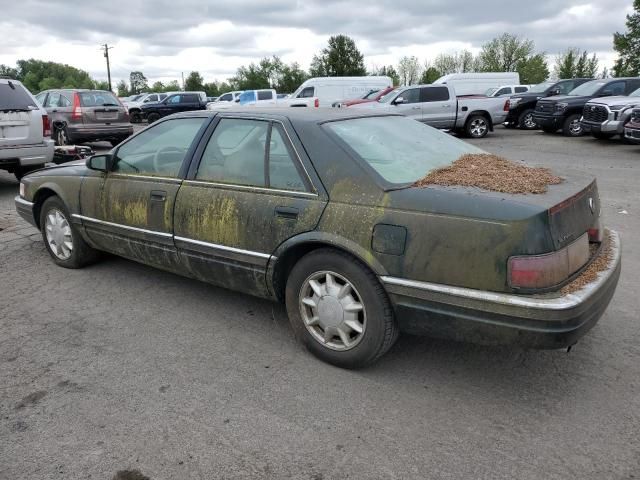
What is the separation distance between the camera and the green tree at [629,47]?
4981 centimetres

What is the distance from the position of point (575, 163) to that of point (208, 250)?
10.3 meters

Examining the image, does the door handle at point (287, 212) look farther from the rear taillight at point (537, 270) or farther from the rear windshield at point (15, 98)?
the rear windshield at point (15, 98)

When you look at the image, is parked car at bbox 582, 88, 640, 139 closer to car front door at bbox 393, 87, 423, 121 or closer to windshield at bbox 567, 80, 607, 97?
windshield at bbox 567, 80, 607, 97

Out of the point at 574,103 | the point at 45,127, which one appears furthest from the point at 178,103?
the point at 45,127

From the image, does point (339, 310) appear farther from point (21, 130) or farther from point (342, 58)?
point (342, 58)

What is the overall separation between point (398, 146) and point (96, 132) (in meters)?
12.5

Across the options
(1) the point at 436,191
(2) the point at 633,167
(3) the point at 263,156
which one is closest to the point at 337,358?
(1) the point at 436,191

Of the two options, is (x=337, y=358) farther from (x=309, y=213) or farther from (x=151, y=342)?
(x=151, y=342)

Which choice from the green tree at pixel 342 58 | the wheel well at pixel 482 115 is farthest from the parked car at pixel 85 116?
the green tree at pixel 342 58

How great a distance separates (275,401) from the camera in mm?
2820

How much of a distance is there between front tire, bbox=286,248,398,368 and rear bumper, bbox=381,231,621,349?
116mm

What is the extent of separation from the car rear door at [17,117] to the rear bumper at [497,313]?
7670 mm

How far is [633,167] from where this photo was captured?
417 inches

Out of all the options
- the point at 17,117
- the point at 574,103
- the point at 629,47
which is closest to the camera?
the point at 17,117
